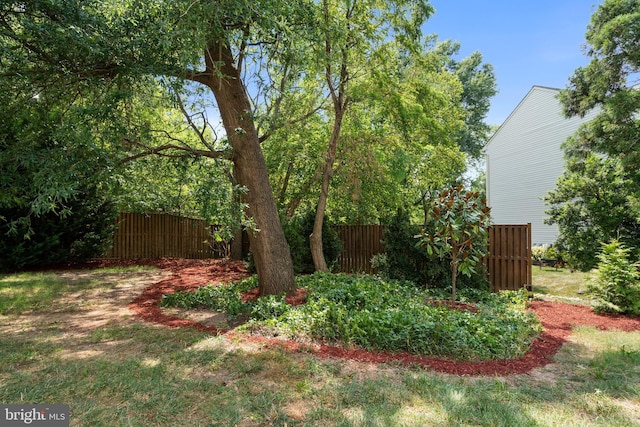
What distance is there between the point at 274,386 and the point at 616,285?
5.97m

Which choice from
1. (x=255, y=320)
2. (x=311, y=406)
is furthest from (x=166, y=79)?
Result: (x=311, y=406)

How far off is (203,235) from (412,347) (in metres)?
10.5

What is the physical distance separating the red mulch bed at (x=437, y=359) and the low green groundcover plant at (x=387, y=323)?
143mm

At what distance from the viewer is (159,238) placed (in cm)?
1194

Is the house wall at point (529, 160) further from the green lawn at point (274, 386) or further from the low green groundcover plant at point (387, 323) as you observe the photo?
the green lawn at point (274, 386)

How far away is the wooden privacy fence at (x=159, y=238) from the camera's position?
11328mm

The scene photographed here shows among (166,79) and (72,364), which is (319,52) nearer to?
(166,79)

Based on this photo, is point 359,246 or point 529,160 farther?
point 529,160

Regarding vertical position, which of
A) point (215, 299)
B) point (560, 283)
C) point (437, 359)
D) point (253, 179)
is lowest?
point (560, 283)

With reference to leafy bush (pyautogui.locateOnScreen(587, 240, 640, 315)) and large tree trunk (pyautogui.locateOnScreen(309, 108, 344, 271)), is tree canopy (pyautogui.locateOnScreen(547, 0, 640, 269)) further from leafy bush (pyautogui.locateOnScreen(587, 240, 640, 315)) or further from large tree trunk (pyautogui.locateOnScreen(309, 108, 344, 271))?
large tree trunk (pyautogui.locateOnScreen(309, 108, 344, 271))

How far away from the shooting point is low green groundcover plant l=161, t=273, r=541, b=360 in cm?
370

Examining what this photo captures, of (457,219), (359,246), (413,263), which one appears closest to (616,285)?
(457,219)

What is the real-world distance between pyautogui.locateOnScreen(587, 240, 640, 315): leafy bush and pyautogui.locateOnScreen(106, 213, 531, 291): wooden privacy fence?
4.29ft

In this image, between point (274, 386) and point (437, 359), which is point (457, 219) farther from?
point (274, 386)
